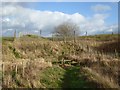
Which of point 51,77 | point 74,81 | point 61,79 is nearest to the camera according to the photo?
point 74,81

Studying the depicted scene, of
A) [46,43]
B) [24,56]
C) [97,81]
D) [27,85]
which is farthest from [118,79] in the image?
[46,43]

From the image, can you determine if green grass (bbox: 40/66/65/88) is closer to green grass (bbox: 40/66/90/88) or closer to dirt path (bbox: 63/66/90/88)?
green grass (bbox: 40/66/90/88)

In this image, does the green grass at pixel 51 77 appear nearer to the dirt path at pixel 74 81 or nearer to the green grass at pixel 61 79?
the green grass at pixel 61 79

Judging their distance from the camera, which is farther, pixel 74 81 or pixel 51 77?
pixel 51 77

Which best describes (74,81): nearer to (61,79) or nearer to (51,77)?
(61,79)

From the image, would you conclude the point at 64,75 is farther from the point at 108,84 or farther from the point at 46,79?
the point at 108,84

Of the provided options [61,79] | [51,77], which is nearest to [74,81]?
[61,79]

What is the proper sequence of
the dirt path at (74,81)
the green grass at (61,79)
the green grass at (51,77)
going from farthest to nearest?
the green grass at (51,77) < the green grass at (61,79) < the dirt path at (74,81)

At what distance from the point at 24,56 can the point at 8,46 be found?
89.7 inches

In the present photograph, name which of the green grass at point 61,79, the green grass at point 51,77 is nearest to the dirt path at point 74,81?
the green grass at point 61,79

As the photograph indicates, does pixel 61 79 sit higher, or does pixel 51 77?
pixel 51 77

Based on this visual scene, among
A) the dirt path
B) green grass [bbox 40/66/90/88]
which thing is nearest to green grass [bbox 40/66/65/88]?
green grass [bbox 40/66/90/88]

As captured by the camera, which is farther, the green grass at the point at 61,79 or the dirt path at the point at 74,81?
the green grass at the point at 61,79

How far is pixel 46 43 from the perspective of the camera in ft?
119
